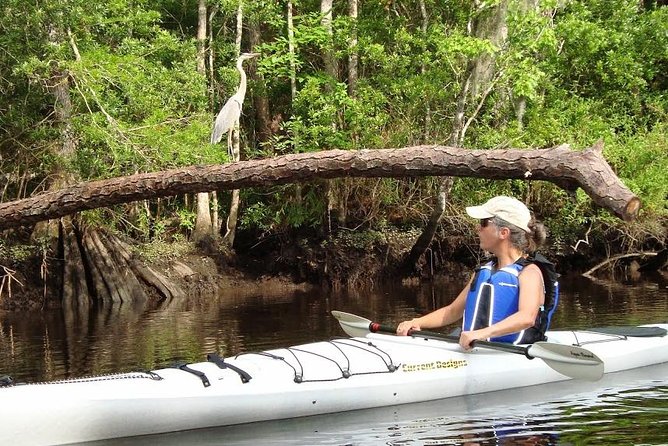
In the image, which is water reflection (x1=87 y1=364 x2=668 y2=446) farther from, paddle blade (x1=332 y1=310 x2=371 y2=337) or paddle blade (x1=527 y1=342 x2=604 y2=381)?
paddle blade (x1=332 y1=310 x2=371 y2=337)

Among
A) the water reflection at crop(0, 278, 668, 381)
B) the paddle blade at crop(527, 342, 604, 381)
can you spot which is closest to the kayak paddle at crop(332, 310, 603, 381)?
the paddle blade at crop(527, 342, 604, 381)

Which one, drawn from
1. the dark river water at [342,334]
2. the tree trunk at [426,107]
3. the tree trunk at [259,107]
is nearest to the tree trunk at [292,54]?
the tree trunk at [259,107]

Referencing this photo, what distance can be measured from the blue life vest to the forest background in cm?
840

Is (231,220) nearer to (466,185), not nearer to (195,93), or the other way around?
(195,93)

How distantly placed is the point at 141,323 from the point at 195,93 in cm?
546

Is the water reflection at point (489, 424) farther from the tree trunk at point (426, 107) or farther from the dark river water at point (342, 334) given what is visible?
the tree trunk at point (426, 107)

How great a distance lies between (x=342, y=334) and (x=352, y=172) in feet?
7.58

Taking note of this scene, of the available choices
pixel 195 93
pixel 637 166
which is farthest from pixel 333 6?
pixel 637 166

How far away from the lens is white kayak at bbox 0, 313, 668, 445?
5.41m

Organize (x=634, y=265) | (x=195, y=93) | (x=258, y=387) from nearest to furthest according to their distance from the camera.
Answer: (x=258, y=387)
(x=195, y=93)
(x=634, y=265)

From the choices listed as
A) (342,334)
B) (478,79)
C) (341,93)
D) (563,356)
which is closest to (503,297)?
(563,356)

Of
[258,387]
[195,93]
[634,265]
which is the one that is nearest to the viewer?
[258,387]

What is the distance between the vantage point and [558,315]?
1125 cm

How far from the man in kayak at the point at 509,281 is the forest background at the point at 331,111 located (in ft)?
27.7
